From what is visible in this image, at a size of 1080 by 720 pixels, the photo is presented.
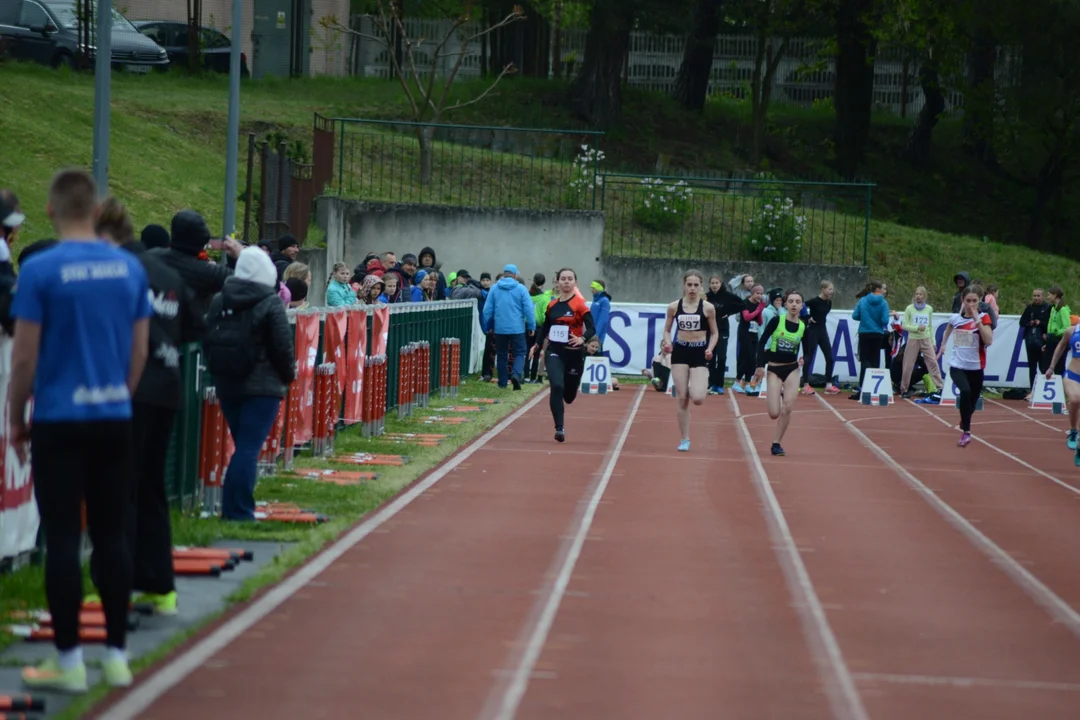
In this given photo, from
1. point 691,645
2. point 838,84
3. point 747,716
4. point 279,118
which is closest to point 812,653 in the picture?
point 691,645

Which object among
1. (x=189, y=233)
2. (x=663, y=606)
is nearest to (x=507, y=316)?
(x=663, y=606)

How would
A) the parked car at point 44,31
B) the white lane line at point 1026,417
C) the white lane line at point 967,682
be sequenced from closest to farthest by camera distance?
1. the white lane line at point 967,682
2. the white lane line at point 1026,417
3. the parked car at point 44,31

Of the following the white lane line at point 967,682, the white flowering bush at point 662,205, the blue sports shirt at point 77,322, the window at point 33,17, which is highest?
the window at point 33,17

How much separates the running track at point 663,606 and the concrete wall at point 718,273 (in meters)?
16.8

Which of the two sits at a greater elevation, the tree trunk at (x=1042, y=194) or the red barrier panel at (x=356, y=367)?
the tree trunk at (x=1042, y=194)

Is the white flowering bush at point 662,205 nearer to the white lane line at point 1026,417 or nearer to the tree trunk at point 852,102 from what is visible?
the white lane line at point 1026,417

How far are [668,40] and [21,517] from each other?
5214cm

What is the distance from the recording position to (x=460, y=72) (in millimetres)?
56156

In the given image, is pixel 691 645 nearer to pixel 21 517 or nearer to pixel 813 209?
pixel 21 517

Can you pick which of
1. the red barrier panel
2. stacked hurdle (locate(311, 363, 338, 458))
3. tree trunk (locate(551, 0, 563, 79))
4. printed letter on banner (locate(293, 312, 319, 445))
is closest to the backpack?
printed letter on banner (locate(293, 312, 319, 445))

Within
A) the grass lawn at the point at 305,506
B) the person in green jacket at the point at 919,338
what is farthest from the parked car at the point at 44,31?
the grass lawn at the point at 305,506

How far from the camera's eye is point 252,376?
35.2 feet

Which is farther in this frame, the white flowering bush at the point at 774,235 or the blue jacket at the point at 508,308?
the white flowering bush at the point at 774,235

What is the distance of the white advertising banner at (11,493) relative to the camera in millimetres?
8461
